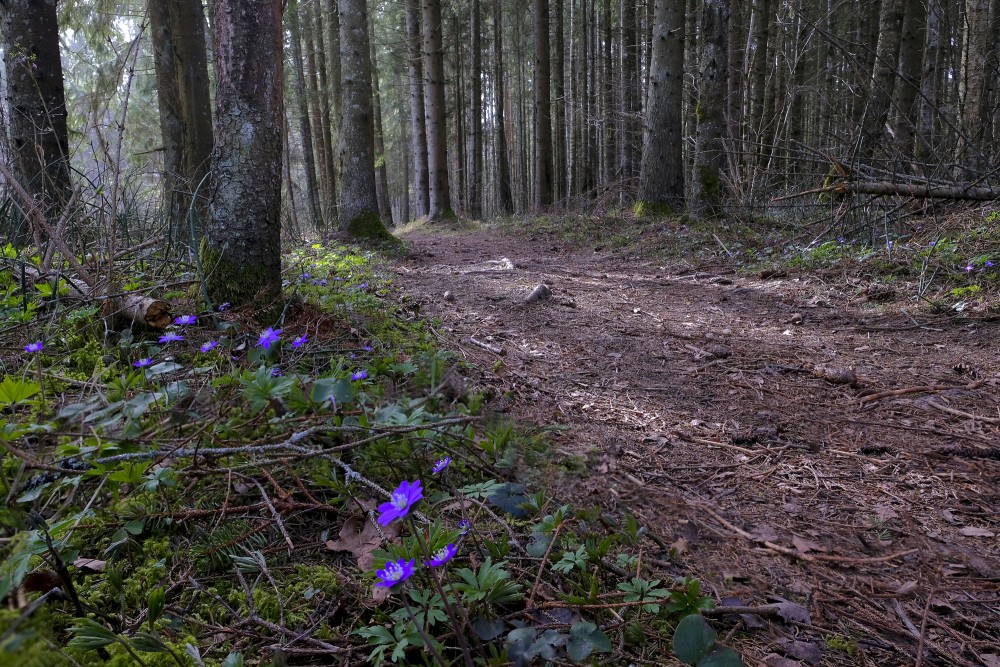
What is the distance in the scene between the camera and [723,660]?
1079 millimetres

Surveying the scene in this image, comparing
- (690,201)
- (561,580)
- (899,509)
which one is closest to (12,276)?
(561,580)

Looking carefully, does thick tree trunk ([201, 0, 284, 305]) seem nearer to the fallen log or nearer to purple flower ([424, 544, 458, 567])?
purple flower ([424, 544, 458, 567])

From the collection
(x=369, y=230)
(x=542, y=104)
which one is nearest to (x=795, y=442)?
(x=369, y=230)

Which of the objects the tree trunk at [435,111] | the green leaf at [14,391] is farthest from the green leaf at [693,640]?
the tree trunk at [435,111]

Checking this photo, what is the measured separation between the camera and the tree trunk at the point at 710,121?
8.00m

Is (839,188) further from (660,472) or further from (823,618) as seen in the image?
(823,618)

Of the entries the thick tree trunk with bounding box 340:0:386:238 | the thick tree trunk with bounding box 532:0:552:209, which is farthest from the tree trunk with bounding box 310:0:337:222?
the thick tree trunk with bounding box 340:0:386:238

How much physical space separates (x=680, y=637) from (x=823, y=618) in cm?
57

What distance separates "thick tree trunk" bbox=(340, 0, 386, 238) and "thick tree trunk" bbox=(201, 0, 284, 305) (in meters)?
5.44

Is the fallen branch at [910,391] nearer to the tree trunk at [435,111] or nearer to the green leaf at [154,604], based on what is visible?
the green leaf at [154,604]

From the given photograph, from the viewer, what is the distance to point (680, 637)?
111 cm

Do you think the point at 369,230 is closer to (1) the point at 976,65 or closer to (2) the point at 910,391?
(2) the point at 910,391

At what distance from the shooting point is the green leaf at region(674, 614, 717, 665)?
1.10 m

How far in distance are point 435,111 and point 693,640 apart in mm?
12831
